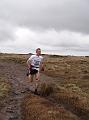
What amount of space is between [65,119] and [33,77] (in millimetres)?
9368

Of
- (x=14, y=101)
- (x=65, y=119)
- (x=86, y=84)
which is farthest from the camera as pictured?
(x=86, y=84)

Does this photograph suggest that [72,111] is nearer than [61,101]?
Yes

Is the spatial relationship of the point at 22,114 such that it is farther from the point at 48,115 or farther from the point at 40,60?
the point at 40,60

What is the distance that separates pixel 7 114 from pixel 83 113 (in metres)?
4.11

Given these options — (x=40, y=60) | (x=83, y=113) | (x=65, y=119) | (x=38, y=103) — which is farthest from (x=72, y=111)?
(x=40, y=60)

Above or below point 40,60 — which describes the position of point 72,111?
below

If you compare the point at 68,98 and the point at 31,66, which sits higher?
the point at 31,66

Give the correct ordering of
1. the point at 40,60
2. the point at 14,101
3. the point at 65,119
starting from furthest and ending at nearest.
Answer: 1. the point at 40,60
2. the point at 14,101
3. the point at 65,119

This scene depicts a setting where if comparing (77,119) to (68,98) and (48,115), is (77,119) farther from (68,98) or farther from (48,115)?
(68,98)

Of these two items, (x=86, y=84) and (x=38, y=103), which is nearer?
(x=38, y=103)

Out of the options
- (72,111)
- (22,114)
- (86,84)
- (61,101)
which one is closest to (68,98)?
(61,101)

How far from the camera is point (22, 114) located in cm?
1886

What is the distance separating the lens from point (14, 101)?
877 inches

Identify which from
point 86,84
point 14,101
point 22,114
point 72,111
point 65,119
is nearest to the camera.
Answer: point 65,119
